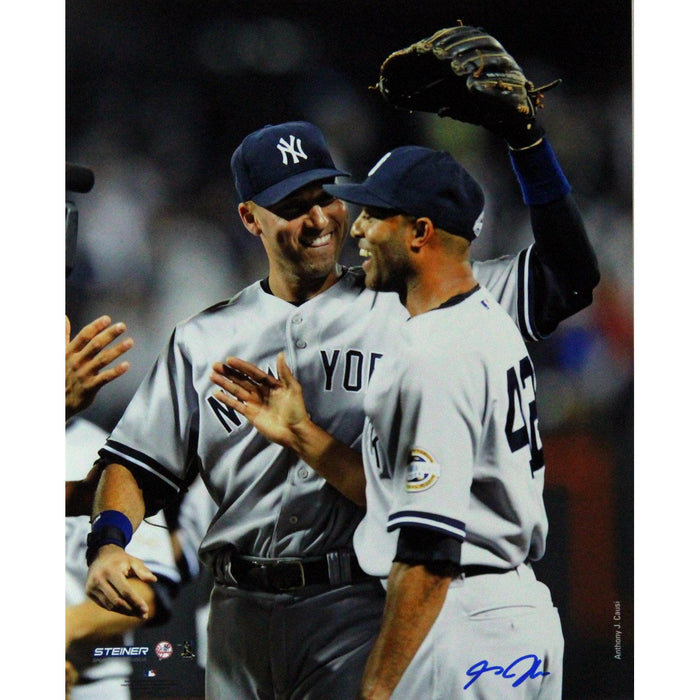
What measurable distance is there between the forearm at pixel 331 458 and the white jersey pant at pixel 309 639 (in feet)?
0.86

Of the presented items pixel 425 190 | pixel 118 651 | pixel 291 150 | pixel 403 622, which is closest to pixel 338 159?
pixel 291 150

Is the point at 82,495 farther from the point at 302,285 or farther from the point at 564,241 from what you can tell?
the point at 564,241

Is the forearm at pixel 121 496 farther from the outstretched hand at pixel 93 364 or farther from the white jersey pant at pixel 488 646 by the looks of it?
the white jersey pant at pixel 488 646

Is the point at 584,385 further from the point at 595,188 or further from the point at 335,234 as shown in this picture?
the point at 335,234

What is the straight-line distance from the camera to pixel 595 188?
2227 mm

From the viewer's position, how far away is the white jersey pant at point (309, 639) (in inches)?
82.3

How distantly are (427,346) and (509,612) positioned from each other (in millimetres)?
733

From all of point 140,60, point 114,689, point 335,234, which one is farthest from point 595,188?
point 114,689

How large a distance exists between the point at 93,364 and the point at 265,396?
20.3 inches

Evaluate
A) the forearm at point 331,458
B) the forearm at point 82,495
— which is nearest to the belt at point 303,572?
the forearm at point 331,458

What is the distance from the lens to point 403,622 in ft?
6.68

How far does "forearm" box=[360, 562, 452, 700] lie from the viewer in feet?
6.64

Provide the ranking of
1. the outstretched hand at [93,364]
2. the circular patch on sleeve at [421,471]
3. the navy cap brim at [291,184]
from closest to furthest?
the circular patch on sleeve at [421,471], the navy cap brim at [291,184], the outstretched hand at [93,364]
